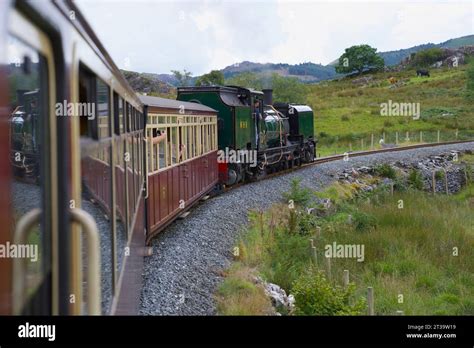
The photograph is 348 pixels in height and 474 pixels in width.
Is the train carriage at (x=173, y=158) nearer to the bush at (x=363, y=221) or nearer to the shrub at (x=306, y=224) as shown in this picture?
the shrub at (x=306, y=224)

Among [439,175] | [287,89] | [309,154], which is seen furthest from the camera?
[287,89]

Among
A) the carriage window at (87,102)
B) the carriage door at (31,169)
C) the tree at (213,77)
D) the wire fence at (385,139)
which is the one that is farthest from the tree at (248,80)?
the carriage door at (31,169)

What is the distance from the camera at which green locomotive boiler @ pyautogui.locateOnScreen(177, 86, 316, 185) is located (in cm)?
1619

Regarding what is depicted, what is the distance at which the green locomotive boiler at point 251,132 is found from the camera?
16188 mm

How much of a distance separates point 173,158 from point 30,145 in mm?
8374

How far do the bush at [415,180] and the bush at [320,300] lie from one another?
16101mm

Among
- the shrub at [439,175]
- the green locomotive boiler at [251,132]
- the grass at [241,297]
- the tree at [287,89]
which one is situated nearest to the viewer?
the grass at [241,297]

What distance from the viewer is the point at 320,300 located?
8.20 meters

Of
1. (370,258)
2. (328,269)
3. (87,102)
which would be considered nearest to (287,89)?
(370,258)

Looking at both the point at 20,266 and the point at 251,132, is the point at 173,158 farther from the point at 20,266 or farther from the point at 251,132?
the point at 20,266

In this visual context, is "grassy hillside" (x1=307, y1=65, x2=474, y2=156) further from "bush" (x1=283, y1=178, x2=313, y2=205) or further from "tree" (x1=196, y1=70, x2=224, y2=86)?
"bush" (x1=283, y1=178, x2=313, y2=205)

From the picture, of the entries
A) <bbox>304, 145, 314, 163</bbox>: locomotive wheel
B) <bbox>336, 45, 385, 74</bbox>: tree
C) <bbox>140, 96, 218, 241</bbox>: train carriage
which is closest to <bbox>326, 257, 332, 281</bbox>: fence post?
<bbox>140, 96, 218, 241</bbox>: train carriage
